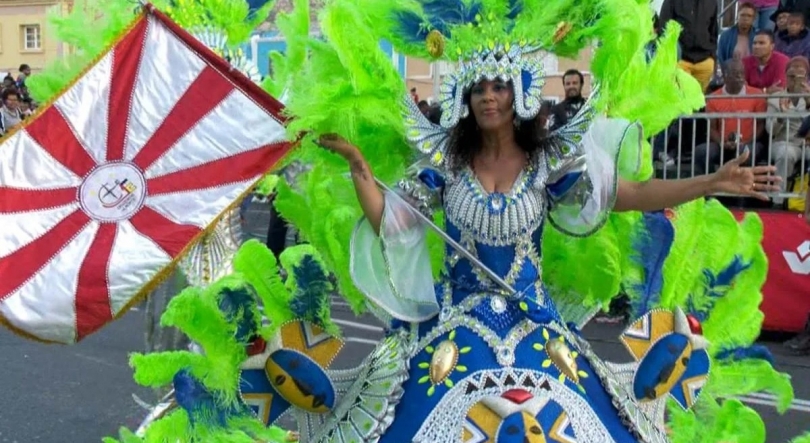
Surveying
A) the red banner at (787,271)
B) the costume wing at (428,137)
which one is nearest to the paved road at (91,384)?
the red banner at (787,271)

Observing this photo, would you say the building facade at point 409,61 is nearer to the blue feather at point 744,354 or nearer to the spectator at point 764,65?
the blue feather at point 744,354

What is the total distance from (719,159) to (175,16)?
455 cm

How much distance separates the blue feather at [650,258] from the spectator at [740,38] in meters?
5.87

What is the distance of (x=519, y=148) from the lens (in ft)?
9.39

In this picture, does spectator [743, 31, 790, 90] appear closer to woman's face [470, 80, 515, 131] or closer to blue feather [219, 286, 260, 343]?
woman's face [470, 80, 515, 131]

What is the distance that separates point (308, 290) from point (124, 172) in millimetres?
1062

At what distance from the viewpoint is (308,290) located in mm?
2982

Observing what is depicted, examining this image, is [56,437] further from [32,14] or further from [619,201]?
[32,14]

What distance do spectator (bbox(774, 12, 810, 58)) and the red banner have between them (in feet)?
6.86

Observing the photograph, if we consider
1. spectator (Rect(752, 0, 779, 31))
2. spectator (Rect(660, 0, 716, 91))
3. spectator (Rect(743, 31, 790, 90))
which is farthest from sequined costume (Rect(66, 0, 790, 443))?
spectator (Rect(752, 0, 779, 31))

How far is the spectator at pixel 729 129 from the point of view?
286 inches

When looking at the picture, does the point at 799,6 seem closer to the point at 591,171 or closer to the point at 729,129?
the point at 729,129

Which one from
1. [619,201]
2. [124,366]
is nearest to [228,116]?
[619,201]

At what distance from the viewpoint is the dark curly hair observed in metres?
2.84
